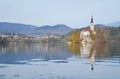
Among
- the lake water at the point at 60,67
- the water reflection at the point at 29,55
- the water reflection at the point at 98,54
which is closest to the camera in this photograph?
the lake water at the point at 60,67

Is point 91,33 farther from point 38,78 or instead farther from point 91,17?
point 38,78

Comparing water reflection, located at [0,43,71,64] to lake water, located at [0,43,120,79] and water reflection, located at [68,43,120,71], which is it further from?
water reflection, located at [68,43,120,71]

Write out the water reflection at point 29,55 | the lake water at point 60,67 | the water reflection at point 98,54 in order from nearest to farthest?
the lake water at point 60,67 < the water reflection at point 98,54 < the water reflection at point 29,55

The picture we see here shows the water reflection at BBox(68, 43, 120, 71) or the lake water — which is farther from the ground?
the water reflection at BBox(68, 43, 120, 71)

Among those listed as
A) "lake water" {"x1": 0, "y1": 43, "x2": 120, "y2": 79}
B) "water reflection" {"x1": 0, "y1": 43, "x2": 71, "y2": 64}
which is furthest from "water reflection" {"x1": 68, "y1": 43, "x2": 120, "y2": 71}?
"water reflection" {"x1": 0, "y1": 43, "x2": 71, "y2": 64}

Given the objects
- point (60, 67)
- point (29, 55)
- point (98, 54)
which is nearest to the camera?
point (60, 67)

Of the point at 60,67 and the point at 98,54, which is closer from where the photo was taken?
the point at 60,67

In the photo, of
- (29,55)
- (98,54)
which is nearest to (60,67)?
(98,54)

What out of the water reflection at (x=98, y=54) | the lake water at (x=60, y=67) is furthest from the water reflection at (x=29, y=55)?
the water reflection at (x=98, y=54)

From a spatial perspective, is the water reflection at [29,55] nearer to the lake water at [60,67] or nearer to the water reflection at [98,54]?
the lake water at [60,67]

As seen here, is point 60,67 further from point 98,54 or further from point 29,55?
point 29,55

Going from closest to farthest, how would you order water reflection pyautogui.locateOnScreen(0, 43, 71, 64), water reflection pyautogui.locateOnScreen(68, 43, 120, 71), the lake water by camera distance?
the lake water → water reflection pyautogui.locateOnScreen(68, 43, 120, 71) → water reflection pyautogui.locateOnScreen(0, 43, 71, 64)

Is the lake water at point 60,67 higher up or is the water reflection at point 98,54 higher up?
the water reflection at point 98,54

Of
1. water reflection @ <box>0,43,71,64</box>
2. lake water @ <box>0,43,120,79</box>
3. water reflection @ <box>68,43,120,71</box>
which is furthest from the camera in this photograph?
water reflection @ <box>0,43,71,64</box>
